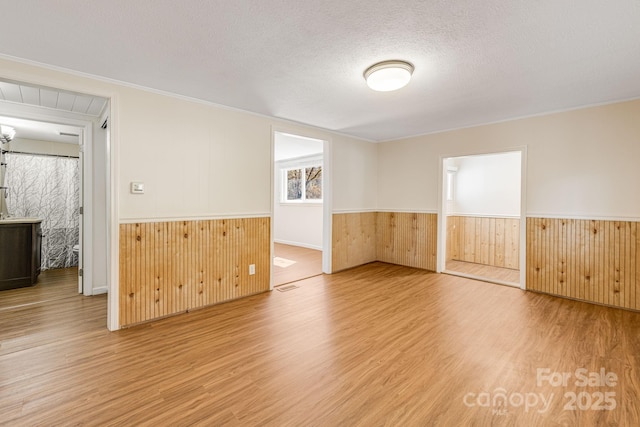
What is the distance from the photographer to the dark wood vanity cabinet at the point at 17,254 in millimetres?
3889

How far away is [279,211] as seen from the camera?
27.2 feet

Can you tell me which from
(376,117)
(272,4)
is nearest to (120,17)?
(272,4)

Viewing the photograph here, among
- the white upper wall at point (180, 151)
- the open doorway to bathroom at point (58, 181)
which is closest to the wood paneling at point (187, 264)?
the white upper wall at point (180, 151)

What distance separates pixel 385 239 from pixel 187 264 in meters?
3.68

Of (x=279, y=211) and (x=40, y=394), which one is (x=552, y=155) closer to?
(x=40, y=394)

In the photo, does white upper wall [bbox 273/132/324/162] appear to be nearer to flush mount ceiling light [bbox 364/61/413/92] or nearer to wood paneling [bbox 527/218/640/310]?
flush mount ceiling light [bbox 364/61/413/92]

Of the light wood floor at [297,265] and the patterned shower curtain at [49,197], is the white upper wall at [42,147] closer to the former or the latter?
the patterned shower curtain at [49,197]

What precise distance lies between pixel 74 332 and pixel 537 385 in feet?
12.5

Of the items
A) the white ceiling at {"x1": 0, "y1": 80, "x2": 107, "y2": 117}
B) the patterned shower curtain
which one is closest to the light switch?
the white ceiling at {"x1": 0, "y1": 80, "x2": 107, "y2": 117}

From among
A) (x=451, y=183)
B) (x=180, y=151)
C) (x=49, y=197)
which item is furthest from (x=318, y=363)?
(x=49, y=197)

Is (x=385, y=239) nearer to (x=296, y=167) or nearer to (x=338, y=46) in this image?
(x=296, y=167)

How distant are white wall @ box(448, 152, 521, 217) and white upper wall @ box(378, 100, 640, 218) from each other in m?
1.03

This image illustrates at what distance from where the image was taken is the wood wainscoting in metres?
4.95

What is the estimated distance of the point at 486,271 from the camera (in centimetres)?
495
